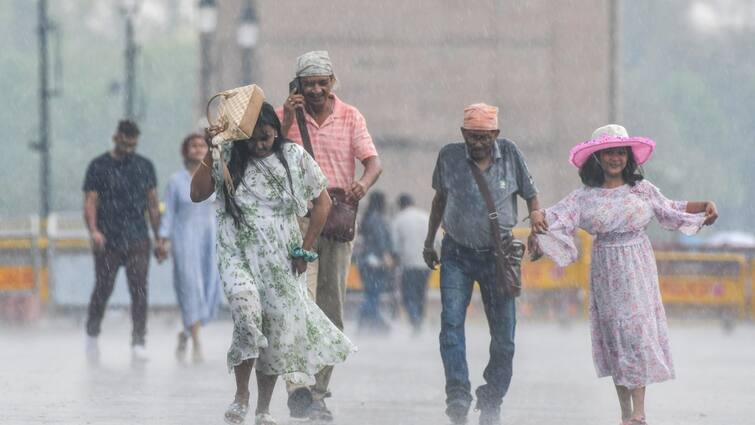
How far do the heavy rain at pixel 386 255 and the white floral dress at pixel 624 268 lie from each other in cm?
1

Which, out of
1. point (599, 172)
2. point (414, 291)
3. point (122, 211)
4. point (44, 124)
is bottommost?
point (414, 291)

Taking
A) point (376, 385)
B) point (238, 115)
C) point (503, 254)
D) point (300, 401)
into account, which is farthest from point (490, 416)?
point (376, 385)

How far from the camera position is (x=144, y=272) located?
47.8ft

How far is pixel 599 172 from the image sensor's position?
30.7ft

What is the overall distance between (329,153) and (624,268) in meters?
1.77

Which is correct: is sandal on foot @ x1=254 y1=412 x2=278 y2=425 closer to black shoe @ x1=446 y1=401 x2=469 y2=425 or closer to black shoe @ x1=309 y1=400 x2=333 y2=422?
black shoe @ x1=309 y1=400 x2=333 y2=422

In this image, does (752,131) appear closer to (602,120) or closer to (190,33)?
(190,33)

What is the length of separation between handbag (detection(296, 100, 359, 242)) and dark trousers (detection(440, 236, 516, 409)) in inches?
20.7

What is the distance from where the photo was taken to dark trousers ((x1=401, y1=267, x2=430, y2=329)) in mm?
21016

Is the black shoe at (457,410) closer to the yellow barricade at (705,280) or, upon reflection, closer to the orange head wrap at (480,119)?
the orange head wrap at (480,119)

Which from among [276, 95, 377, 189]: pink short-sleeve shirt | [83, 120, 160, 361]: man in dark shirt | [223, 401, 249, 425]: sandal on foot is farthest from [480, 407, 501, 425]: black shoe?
[83, 120, 160, 361]: man in dark shirt

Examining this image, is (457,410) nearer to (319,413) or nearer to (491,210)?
(319,413)

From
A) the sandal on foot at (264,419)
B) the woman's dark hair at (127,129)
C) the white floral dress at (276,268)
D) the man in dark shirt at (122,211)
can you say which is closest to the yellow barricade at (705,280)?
the man in dark shirt at (122,211)

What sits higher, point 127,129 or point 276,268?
point 127,129
